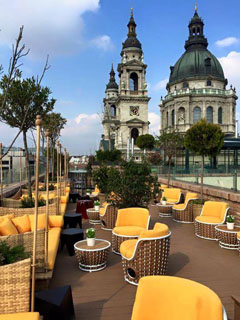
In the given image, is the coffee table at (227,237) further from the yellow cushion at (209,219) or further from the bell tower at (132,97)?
the bell tower at (132,97)

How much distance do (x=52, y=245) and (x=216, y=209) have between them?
16.0 feet

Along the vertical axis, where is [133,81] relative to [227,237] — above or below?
above

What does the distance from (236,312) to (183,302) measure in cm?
101

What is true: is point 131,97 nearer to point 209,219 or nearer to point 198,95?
point 198,95

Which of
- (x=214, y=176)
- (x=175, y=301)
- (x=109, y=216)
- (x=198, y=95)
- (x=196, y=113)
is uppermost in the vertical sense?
(x=198, y=95)

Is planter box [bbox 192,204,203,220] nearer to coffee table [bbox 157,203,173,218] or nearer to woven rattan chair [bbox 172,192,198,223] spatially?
woven rattan chair [bbox 172,192,198,223]

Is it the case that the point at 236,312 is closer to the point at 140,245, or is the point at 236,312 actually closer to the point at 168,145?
the point at 140,245

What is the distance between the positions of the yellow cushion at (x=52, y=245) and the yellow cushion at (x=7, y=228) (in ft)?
2.65

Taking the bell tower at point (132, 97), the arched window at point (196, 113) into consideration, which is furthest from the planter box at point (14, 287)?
the arched window at point (196, 113)

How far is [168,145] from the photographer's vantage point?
28.1 meters

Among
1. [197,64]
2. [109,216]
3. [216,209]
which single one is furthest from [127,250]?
[197,64]

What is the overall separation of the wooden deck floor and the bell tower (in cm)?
4686

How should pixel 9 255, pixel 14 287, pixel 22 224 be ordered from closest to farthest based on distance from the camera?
pixel 14 287 → pixel 9 255 → pixel 22 224

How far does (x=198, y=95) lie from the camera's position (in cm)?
5706
